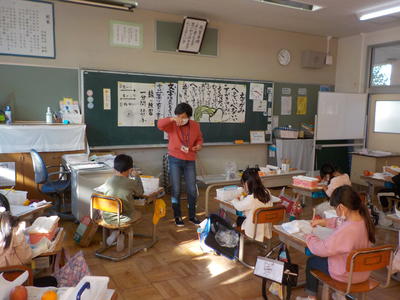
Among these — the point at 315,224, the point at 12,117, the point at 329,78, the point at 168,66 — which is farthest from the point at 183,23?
the point at 315,224

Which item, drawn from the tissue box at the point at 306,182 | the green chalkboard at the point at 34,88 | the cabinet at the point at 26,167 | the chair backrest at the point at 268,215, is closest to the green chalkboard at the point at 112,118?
the green chalkboard at the point at 34,88

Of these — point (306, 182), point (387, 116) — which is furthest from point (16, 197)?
point (387, 116)

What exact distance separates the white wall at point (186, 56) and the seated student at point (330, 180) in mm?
2395

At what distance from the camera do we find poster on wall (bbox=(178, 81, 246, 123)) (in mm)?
5777

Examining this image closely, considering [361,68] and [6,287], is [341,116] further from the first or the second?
[6,287]

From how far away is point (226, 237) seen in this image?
3.46 metres

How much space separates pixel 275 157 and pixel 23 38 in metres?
4.52

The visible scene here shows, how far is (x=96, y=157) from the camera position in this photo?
4.64m

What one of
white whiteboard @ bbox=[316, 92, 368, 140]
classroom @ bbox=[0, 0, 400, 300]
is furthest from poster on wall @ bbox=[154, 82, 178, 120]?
white whiteboard @ bbox=[316, 92, 368, 140]

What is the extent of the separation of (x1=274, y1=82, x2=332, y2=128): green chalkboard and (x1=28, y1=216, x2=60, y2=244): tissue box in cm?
514

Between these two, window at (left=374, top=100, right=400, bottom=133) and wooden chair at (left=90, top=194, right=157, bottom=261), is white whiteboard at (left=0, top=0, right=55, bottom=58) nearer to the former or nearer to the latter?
wooden chair at (left=90, top=194, right=157, bottom=261)

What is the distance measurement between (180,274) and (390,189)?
3.36 m

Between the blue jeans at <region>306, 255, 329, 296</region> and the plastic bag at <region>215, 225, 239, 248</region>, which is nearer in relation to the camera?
the blue jeans at <region>306, 255, 329, 296</region>

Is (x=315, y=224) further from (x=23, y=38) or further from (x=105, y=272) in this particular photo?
(x=23, y=38)
